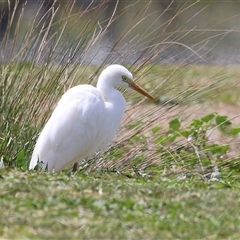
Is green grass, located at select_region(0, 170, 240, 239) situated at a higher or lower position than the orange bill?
higher

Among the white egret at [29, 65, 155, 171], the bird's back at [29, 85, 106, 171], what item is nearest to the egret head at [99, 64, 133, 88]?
the white egret at [29, 65, 155, 171]

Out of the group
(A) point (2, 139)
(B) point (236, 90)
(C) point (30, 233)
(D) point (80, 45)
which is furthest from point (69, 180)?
(B) point (236, 90)

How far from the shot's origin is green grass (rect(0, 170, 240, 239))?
11.3ft

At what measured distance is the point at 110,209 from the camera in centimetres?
382

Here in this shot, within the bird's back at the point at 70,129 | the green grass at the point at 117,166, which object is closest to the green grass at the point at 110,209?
the green grass at the point at 117,166

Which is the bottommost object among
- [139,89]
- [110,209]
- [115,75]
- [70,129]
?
[70,129]

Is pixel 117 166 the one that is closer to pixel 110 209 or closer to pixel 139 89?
pixel 139 89

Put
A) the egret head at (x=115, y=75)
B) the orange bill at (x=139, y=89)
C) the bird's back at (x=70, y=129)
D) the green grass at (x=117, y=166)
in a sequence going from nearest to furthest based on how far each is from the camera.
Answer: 1. the green grass at (x=117, y=166)
2. the bird's back at (x=70, y=129)
3. the egret head at (x=115, y=75)
4. the orange bill at (x=139, y=89)

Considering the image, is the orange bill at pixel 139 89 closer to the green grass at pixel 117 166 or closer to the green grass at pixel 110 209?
the green grass at pixel 117 166

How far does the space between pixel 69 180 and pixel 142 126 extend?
1.80 meters

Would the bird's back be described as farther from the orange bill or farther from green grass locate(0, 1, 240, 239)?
the orange bill

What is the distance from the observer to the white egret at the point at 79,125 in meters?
5.57

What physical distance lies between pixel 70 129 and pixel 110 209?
6.23 feet

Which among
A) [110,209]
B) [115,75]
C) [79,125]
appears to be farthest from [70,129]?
[110,209]
